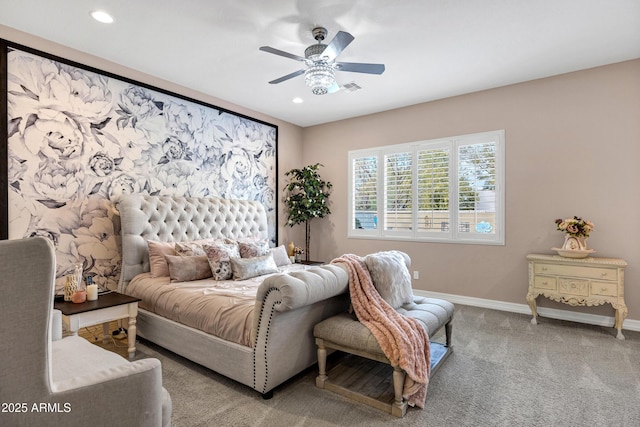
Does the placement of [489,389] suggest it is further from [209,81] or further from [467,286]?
[209,81]

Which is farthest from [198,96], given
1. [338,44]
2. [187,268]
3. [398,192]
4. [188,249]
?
[398,192]

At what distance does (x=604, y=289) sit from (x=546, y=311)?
0.74 m

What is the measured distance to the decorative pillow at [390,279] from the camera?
258 centimetres

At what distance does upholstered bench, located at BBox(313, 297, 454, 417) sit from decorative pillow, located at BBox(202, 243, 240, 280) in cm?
137

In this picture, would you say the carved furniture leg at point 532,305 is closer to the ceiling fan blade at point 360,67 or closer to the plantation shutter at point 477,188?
the plantation shutter at point 477,188

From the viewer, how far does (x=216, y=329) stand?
2.46 metres

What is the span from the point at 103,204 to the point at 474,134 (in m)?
4.57

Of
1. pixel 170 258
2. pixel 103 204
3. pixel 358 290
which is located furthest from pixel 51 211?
pixel 358 290

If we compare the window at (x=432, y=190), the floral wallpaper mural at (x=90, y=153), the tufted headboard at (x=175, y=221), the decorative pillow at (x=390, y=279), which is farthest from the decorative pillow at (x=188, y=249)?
the window at (x=432, y=190)

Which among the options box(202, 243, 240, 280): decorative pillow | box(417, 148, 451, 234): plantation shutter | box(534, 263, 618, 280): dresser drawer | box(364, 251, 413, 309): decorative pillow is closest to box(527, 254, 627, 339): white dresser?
box(534, 263, 618, 280): dresser drawer

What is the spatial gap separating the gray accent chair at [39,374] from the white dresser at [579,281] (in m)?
3.94

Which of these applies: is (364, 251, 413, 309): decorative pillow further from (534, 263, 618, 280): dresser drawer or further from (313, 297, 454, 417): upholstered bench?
(534, 263, 618, 280): dresser drawer

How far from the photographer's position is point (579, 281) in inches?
136

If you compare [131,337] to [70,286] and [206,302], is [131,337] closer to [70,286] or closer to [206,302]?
[70,286]
